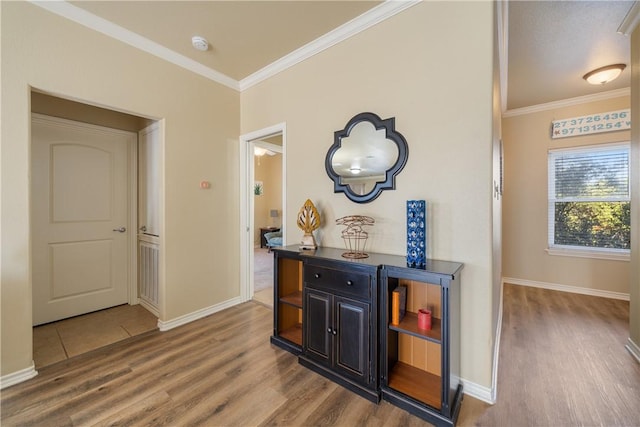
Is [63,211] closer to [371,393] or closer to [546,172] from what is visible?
[371,393]

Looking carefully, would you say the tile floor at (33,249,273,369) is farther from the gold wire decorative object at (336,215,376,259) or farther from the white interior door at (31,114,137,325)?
the gold wire decorative object at (336,215,376,259)

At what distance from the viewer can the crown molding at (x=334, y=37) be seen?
1997mm

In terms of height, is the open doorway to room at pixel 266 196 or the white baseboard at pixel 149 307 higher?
the open doorway to room at pixel 266 196

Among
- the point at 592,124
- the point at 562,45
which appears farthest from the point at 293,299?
the point at 592,124

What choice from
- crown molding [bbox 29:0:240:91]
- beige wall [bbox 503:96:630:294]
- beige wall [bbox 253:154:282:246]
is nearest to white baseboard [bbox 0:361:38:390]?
crown molding [bbox 29:0:240:91]

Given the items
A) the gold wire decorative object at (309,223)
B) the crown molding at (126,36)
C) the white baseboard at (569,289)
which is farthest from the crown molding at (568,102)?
the crown molding at (126,36)

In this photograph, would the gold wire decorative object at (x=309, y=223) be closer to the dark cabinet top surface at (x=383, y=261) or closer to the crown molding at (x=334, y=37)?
the dark cabinet top surface at (x=383, y=261)

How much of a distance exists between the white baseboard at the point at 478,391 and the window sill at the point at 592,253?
3280mm

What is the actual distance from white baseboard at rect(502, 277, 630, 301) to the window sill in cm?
46

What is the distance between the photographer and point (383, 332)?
1622mm

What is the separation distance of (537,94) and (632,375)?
133 inches

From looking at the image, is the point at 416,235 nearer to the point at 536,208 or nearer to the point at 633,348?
Result: the point at 633,348

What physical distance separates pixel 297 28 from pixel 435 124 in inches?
59.1

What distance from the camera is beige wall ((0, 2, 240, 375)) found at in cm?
178
